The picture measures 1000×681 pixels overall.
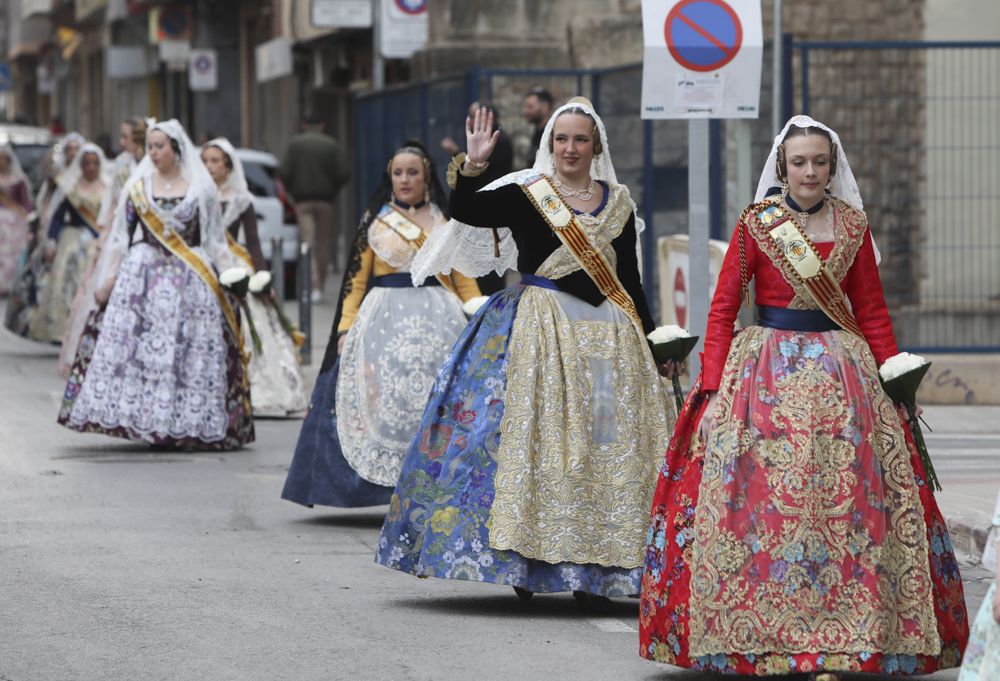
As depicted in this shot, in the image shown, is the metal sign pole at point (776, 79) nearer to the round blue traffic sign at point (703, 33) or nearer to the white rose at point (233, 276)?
the round blue traffic sign at point (703, 33)

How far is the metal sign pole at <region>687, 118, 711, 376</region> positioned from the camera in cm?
1052

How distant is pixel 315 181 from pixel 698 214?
1513 centimetres

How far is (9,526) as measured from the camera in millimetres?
9711

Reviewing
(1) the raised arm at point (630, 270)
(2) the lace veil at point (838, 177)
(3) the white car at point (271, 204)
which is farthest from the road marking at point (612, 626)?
(3) the white car at point (271, 204)

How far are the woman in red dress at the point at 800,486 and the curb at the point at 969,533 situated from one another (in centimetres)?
284

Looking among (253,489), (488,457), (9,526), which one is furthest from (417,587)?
(253,489)

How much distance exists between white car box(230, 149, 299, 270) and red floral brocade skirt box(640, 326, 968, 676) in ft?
61.6

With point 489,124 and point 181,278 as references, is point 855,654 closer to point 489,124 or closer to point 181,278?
point 489,124

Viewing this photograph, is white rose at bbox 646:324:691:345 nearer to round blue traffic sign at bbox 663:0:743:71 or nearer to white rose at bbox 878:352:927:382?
white rose at bbox 878:352:927:382

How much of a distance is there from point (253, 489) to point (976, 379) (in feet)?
18.3

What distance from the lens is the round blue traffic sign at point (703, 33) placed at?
10.4 metres

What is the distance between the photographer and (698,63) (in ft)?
34.0

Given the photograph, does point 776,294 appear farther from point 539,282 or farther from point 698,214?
point 698,214

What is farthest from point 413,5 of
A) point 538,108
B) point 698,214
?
point 698,214
